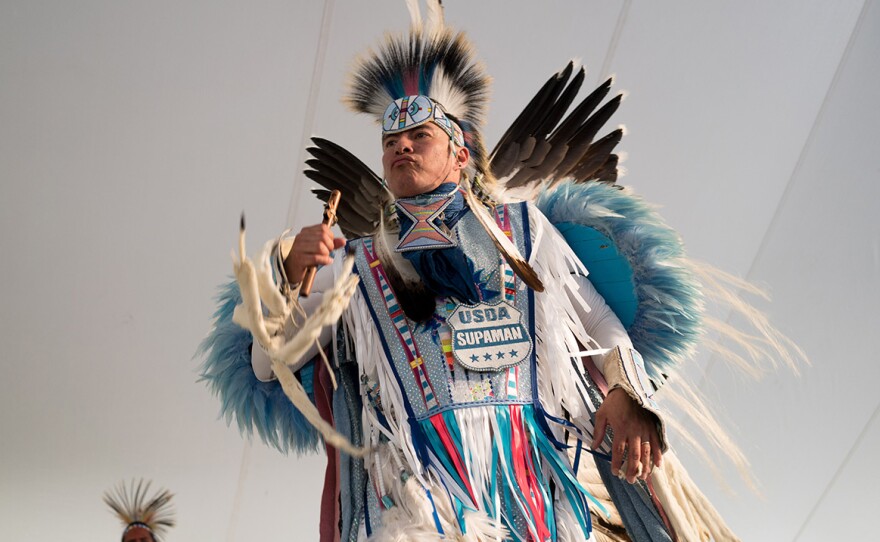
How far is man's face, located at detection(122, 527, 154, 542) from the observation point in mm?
2510

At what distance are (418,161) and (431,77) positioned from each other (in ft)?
0.90

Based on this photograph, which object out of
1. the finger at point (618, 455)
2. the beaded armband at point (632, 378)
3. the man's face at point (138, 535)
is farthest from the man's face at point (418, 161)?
the man's face at point (138, 535)

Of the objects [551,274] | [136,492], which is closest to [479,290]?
[551,274]

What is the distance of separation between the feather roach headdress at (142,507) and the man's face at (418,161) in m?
1.18

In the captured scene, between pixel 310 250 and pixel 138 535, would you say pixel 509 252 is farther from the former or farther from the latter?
pixel 138 535

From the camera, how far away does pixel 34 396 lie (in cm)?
268

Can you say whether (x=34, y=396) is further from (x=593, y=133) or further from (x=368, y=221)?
(x=593, y=133)

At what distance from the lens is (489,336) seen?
6.15 ft

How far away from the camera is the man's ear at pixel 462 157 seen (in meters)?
2.12

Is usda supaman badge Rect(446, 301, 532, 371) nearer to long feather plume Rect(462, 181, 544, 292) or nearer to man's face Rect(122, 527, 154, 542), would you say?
long feather plume Rect(462, 181, 544, 292)

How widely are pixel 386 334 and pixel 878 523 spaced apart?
1.96 metres

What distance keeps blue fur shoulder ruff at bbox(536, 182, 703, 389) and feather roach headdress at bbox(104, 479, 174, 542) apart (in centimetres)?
138

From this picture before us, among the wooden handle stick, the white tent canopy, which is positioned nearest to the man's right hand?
the wooden handle stick

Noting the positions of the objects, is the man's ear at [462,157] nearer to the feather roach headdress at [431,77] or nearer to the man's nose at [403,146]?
the feather roach headdress at [431,77]
